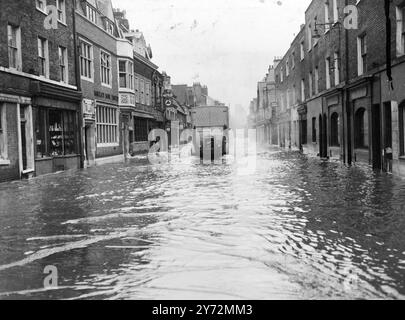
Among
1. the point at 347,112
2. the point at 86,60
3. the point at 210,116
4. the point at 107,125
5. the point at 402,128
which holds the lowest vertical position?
the point at 402,128

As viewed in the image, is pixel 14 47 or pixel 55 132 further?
pixel 55 132

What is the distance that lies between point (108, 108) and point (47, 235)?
2333 cm

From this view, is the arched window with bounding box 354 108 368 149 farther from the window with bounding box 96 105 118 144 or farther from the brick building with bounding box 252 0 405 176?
the window with bounding box 96 105 118 144

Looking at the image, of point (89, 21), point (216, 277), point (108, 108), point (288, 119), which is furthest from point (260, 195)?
point (288, 119)

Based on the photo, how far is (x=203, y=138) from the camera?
99.8 ft

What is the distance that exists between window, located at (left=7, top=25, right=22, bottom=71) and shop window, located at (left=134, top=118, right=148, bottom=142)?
19.3 m

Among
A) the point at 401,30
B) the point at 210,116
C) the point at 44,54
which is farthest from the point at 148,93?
the point at 401,30

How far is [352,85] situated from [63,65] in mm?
13216

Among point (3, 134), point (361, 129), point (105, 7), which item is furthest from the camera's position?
point (105, 7)

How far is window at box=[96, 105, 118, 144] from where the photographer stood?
2836 centimetres

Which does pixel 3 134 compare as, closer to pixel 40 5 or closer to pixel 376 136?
pixel 40 5

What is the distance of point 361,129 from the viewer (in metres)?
21.4
